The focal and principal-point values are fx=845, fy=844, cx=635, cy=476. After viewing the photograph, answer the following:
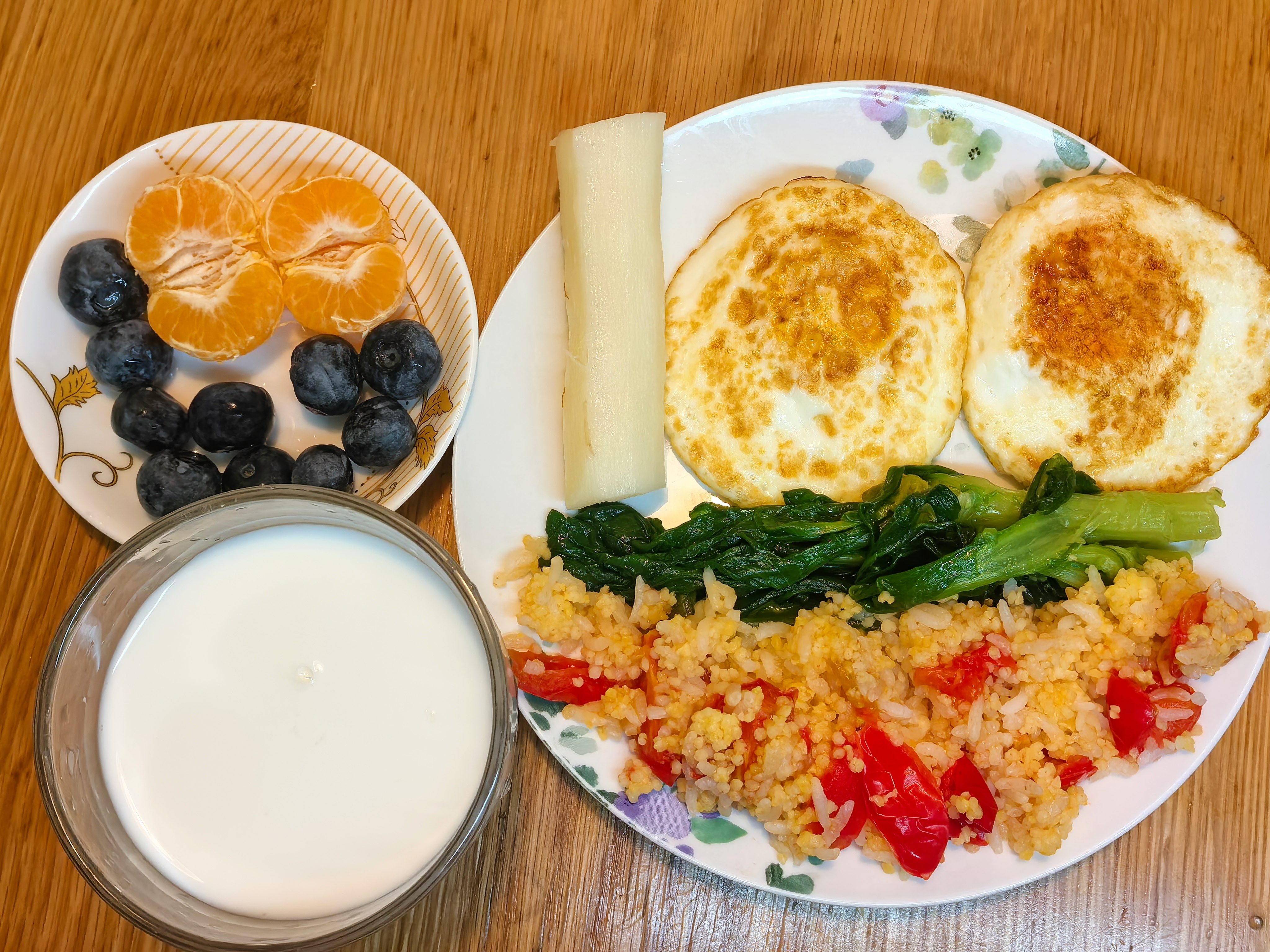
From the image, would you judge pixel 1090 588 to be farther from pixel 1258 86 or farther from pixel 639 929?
pixel 1258 86

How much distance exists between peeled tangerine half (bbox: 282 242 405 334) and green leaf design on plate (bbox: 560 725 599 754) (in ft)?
3.69

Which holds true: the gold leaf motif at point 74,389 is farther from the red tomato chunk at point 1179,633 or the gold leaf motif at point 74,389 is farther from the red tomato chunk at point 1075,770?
the red tomato chunk at point 1179,633

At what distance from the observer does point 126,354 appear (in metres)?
2.09

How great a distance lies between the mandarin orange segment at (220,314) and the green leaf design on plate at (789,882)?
71.3 inches

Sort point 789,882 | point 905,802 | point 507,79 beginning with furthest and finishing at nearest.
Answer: point 507,79 → point 789,882 → point 905,802

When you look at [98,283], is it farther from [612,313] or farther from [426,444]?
[612,313]

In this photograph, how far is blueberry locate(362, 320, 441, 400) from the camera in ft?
6.78

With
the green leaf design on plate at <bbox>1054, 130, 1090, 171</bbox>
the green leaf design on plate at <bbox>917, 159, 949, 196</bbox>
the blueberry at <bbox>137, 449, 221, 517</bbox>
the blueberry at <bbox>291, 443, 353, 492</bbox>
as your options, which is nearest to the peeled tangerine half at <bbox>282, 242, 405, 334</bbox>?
the blueberry at <bbox>291, 443, 353, 492</bbox>

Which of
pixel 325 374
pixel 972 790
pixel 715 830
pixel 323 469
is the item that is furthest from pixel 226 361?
pixel 972 790

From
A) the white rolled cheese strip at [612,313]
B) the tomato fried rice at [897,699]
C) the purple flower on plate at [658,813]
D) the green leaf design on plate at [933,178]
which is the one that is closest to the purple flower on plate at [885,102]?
the green leaf design on plate at [933,178]

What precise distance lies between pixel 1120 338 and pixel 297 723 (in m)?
2.12

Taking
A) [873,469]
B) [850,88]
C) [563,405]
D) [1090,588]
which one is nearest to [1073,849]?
[1090,588]

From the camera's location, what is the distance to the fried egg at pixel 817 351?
2.15 metres

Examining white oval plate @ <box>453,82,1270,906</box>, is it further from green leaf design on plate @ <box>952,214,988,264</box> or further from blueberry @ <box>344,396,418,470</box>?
blueberry @ <box>344,396,418,470</box>
